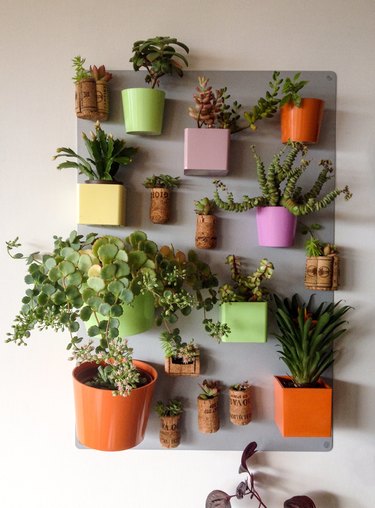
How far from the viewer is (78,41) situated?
3.69 feet

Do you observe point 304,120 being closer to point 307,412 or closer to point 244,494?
point 307,412

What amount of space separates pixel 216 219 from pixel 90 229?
0.33 metres

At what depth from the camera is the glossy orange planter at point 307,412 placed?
103 centimetres

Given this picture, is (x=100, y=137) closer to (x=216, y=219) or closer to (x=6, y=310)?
(x=216, y=219)

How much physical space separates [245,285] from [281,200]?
0.23 metres

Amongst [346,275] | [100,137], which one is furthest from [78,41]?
[346,275]

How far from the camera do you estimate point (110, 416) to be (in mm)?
972

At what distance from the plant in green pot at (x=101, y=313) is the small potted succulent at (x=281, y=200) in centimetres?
28

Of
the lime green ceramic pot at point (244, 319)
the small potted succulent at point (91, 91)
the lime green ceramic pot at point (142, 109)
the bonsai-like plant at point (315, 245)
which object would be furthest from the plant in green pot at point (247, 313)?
the small potted succulent at point (91, 91)

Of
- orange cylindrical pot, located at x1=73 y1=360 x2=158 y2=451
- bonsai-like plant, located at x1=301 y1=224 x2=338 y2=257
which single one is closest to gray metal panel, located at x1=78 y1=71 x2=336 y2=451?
bonsai-like plant, located at x1=301 y1=224 x2=338 y2=257

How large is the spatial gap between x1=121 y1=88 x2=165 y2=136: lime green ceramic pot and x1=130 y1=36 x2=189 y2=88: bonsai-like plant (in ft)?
0.17

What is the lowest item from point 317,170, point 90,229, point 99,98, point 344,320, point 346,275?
point 344,320

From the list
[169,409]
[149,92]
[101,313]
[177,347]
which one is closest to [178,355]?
[177,347]

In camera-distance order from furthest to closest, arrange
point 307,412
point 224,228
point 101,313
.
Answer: point 224,228, point 307,412, point 101,313
